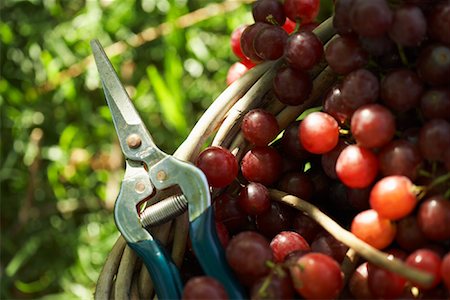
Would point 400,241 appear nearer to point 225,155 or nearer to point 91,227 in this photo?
point 225,155

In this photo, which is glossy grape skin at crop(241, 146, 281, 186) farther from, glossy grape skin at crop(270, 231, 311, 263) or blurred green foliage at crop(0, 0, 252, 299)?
blurred green foliage at crop(0, 0, 252, 299)

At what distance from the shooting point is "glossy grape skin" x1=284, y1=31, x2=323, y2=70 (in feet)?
1.92

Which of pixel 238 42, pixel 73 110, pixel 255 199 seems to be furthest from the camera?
pixel 73 110

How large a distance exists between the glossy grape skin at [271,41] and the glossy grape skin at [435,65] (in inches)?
5.2

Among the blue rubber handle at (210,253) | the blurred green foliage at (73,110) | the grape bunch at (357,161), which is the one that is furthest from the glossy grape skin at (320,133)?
the blurred green foliage at (73,110)

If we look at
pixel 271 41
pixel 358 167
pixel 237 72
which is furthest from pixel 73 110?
pixel 358 167

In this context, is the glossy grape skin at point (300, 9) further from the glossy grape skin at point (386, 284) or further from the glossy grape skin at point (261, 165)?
the glossy grape skin at point (386, 284)

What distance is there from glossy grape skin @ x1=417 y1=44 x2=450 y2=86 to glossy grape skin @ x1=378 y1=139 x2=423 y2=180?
0.05 metres

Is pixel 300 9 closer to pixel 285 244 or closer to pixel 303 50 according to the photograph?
pixel 303 50

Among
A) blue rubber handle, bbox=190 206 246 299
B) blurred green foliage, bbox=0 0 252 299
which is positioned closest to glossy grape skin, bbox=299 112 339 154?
blue rubber handle, bbox=190 206 246 299

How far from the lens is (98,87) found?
117cm

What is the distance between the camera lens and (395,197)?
51 cm

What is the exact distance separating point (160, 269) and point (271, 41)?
0.73 ft

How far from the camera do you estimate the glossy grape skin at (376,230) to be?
0.53 metres
